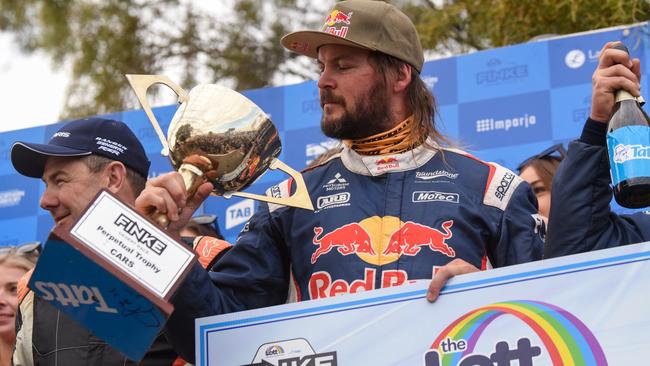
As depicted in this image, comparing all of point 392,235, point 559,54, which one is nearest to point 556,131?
point 559,54

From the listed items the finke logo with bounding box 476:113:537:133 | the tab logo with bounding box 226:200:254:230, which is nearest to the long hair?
the finke logo with bounding box 476:113:537:133

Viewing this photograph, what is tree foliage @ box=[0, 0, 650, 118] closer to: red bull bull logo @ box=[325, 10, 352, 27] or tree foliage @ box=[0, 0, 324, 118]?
tree foliage @ box=[0, 0, 324, 118]

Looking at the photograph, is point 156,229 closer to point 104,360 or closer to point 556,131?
point 104,360

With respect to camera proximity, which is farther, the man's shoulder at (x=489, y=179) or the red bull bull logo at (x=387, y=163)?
the red bull bull logo at (x=387, y=163)

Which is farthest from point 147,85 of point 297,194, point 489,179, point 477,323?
point 477,323

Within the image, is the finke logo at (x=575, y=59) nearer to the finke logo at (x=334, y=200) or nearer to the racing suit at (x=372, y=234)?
the racing suit at (x=372, y=234)

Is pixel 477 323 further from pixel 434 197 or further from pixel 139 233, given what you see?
pixel 139 233

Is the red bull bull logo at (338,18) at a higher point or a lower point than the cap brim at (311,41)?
higher

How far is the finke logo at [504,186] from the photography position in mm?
2883

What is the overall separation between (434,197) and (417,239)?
0.47 feet

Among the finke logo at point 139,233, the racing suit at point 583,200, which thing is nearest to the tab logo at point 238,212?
the racing suit at point 583,200

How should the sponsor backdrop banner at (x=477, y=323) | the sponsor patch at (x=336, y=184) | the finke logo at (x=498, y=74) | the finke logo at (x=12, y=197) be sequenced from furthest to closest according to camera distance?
the finke logo at (x=12, y=197) < the finke logo at (x=498, y=74) < the sponsor patch at (x=336, y=184) < the sponsor backdrop banner at (x=477, y=323)

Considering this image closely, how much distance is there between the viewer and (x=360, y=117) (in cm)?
304

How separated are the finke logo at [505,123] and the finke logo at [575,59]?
28 cm
